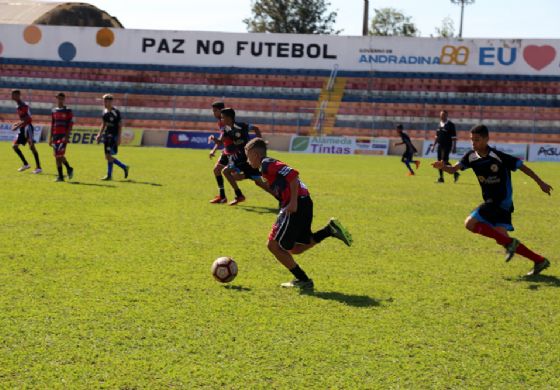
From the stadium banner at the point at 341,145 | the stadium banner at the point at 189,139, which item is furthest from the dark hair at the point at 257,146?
the stadium banner at the point at 189,139

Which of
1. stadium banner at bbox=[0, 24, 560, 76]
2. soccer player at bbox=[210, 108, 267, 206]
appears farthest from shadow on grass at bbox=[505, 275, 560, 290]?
stadium banner at bbox=[0, 24, 560, 76]

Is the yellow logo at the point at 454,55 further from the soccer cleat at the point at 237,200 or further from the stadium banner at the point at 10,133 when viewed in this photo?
the soccer cleat at the point at 237,200

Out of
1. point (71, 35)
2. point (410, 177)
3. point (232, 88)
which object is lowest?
point (410, 177)

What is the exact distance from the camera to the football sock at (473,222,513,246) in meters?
8.57

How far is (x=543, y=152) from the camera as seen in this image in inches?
1368

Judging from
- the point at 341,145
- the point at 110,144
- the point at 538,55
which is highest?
the point at 538,55

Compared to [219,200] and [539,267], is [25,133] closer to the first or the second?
[219,200]

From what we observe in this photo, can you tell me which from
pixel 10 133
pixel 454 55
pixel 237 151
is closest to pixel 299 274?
pixel 237 151

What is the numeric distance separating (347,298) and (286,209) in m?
1.07

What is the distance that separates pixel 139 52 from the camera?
1863 inches

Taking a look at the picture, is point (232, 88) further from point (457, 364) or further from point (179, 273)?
point (457, 364)

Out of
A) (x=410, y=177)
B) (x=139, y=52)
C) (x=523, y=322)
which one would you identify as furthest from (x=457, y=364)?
(x=139, y=52)

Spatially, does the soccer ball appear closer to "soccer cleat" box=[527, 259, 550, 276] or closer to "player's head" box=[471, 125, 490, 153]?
"player's head" box=[471, 125, 490, 153]

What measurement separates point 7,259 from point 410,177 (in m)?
16.3
